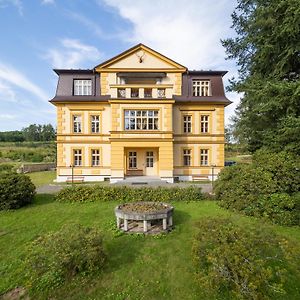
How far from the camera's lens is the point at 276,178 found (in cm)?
909

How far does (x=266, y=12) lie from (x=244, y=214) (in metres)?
9.30

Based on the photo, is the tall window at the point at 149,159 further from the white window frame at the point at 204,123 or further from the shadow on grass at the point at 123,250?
the shadow on grass at the point at 123,250

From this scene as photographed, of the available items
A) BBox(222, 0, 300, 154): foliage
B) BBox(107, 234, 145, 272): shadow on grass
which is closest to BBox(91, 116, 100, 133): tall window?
BBox(222, 0, 300, 154): foliage

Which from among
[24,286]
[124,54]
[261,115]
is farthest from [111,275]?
[124,54]

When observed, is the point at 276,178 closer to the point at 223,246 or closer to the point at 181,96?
the point at 223,246

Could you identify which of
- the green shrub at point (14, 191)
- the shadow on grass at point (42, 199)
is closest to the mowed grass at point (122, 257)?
the green shrub at point (14, 191)

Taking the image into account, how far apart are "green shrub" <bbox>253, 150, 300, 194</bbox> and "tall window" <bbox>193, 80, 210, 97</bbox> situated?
12.5m

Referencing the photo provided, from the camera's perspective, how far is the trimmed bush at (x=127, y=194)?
37.5 ft

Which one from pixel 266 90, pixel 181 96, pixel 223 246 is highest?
pixel 181 96

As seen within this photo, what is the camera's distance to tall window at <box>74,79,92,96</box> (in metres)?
20.1

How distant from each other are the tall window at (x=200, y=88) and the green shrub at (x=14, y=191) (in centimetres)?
1632

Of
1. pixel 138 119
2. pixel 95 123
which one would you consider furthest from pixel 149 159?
pixel 95 123

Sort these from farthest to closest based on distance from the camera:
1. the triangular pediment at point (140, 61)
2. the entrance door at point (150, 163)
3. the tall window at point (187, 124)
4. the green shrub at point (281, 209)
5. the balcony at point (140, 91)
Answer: the entrance door at point (150, 163)
the tall window at point (187, 124)
the triangular pediment at point (140, 61)
the balcony at point (140, 91)
the green shrub at point (281, 209)

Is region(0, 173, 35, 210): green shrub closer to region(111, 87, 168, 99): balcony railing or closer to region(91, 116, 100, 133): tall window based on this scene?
region(91, 116, 100, 133): tall window
